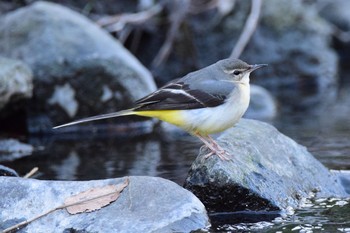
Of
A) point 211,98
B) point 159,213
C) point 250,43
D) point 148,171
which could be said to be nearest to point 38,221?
point 159,213

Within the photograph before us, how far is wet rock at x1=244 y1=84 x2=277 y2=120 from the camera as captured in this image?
37.9 ft

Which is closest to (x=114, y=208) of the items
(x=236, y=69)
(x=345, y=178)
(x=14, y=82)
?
(x=236, y=69)

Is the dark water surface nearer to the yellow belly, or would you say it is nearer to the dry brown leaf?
the dry brown leaf

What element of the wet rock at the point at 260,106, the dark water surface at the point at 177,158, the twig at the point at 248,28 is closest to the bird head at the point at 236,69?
the dark water surface at the point at 177,158

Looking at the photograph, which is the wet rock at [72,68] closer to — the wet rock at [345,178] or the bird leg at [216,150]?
the wet rock at [345,178]

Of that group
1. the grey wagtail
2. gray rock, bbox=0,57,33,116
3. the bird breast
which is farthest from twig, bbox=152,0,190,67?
the bird breast

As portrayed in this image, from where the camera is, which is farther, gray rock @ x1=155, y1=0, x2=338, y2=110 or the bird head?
gray rock @ x1=155, y1=0, x2=338, y2=110

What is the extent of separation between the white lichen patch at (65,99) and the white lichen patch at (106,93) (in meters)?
0.42

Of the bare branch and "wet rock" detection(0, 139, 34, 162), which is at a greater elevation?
the bare branch

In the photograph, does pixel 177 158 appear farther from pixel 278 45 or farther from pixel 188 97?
pixel 278 45

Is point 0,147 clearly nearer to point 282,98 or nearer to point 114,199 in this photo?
point 114,199

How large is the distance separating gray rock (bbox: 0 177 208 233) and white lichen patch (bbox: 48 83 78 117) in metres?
4.84

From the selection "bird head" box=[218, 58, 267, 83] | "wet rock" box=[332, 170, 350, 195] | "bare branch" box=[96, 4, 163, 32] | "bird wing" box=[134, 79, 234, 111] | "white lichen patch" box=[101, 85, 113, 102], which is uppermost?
"bird head" box=[218, 58, 267, 83]

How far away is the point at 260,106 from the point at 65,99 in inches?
120
